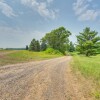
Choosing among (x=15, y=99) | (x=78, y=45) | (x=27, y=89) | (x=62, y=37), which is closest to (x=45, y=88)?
(x=27, y=89)

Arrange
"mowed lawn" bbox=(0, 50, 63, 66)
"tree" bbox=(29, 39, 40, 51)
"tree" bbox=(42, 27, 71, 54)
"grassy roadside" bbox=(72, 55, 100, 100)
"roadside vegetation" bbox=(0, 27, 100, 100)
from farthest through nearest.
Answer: "tree" bbox=(29, 39, 40, 51) → "tree" bbox=(42, 27, 71, 54) → "roadside vegetation" bbox=(0, 27, 100, 100) → "mowed lawn" bbox=(0, 50, 63, 66) → "grassy roadside" bbox=(72, 55, 100, 100)

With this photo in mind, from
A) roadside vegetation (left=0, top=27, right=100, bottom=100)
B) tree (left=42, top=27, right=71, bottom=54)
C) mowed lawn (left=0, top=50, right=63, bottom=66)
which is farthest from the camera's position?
tree (left=42, top=27, right=71, bottom=54)

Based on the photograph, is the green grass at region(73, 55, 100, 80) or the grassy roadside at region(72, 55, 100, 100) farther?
the green grass at region(73, 55, 100, 80)

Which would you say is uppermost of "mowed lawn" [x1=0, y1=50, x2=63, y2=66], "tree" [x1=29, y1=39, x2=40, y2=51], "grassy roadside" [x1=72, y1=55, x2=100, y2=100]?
"tree" [x1=29, y1=39, x2=40, y2=51]

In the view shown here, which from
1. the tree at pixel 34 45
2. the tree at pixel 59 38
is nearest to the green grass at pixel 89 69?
the tree at pixel 59 38

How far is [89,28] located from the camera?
50781mm

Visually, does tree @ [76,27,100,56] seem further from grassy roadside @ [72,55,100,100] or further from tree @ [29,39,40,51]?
tree @ [29,39,40,51]

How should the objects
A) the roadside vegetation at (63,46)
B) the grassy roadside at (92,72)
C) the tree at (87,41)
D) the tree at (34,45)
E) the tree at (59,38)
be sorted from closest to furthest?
1. the grassy roadside at (92,72)
2. the roadside vegetation at (63,46)
3. the tree at (87,41)
4. the tree at (59,38)
5. the tree at (34,45)

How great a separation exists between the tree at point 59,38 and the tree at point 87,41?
1331 cm

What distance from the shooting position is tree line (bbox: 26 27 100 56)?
163 feet

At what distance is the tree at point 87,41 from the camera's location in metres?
49.4

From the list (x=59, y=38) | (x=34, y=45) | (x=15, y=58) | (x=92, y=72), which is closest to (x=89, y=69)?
(x=92, y=72)

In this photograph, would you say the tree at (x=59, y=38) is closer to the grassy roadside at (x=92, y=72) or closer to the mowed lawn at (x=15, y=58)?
the mowed lawn at (x=15, y=58)

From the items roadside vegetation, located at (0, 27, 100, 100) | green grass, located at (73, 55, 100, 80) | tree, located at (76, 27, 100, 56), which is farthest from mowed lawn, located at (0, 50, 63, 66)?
tree, located at (76, 27, 100, 56)
